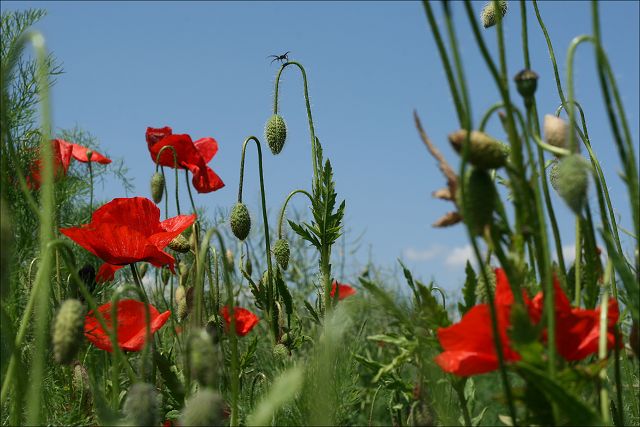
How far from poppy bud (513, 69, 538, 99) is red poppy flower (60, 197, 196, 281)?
0.88 meters

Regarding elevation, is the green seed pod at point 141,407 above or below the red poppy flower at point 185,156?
below

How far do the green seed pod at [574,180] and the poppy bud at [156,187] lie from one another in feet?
4.73

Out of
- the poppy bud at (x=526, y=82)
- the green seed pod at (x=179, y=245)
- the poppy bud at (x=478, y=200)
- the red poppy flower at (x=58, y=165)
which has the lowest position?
the poppy bud at (x=478, y=200)

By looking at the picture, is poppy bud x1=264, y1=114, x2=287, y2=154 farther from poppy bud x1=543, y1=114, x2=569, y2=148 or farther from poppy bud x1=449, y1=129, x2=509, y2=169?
poppy bud x1=449, y1=129, x2=509, y2=169

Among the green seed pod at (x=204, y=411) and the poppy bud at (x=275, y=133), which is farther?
the poppy bud at (x=275, y=133)

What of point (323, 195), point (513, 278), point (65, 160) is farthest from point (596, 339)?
point (65, 160)

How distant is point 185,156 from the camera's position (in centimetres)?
224

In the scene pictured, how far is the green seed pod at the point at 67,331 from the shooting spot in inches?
32.7

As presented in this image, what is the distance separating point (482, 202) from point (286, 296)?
1.03m

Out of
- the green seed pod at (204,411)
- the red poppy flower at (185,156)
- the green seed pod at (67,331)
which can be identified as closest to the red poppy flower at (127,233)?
the red poppy flower at (185,156)

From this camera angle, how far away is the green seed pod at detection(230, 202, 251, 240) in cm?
169

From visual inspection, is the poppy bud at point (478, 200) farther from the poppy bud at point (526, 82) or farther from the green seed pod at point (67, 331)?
the green seed pod at point (67, 331)

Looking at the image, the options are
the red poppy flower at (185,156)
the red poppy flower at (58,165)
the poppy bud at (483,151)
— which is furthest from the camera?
the red poppy flower at (185,156)

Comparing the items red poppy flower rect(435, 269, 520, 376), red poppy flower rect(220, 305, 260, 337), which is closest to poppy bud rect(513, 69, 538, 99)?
red poppy flower rect(435, 269, 520, 376)
